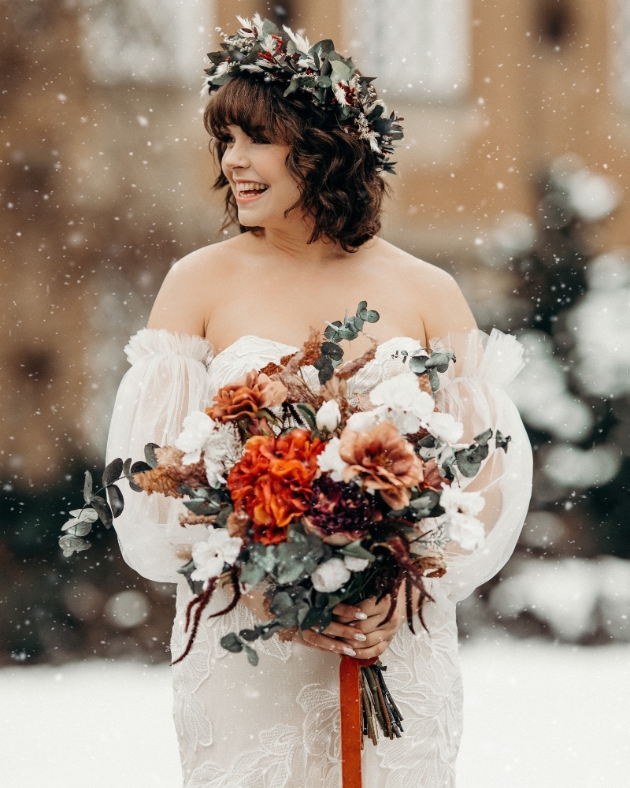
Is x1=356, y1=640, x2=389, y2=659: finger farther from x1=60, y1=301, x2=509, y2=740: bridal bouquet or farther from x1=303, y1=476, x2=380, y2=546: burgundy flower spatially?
x1=303, y1=476, x2=380, y2=546: burgundy flower

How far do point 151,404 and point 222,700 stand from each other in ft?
1.68

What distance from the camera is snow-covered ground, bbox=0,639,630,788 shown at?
9.55 ft

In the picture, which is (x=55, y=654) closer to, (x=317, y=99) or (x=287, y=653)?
(x=287, y=653)

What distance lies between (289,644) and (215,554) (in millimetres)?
436

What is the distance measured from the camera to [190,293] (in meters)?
1.72

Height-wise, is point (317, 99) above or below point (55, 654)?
above

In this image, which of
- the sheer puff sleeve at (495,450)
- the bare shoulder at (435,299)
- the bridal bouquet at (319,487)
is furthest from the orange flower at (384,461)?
the bare shoulder at (435,299)

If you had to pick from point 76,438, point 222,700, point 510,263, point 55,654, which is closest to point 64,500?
point 76,438

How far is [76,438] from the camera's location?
12.2ft

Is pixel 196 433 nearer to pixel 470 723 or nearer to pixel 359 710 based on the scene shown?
pixel 359 710

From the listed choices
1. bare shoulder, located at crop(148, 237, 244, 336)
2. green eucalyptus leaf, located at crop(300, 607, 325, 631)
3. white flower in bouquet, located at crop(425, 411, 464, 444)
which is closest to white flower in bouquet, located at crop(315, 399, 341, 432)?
white flower in bouquet, located at crop(425, 411, 464, 444)

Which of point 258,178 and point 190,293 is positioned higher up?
point 258,178

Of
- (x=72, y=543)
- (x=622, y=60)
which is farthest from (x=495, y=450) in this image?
(x=622, y=60)

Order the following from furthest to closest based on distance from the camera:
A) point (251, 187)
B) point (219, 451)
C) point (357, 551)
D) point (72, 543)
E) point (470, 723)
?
point (470, 723)
point (251, 187)
point (72, 543)
point (219, 451)
point (357, 551)
